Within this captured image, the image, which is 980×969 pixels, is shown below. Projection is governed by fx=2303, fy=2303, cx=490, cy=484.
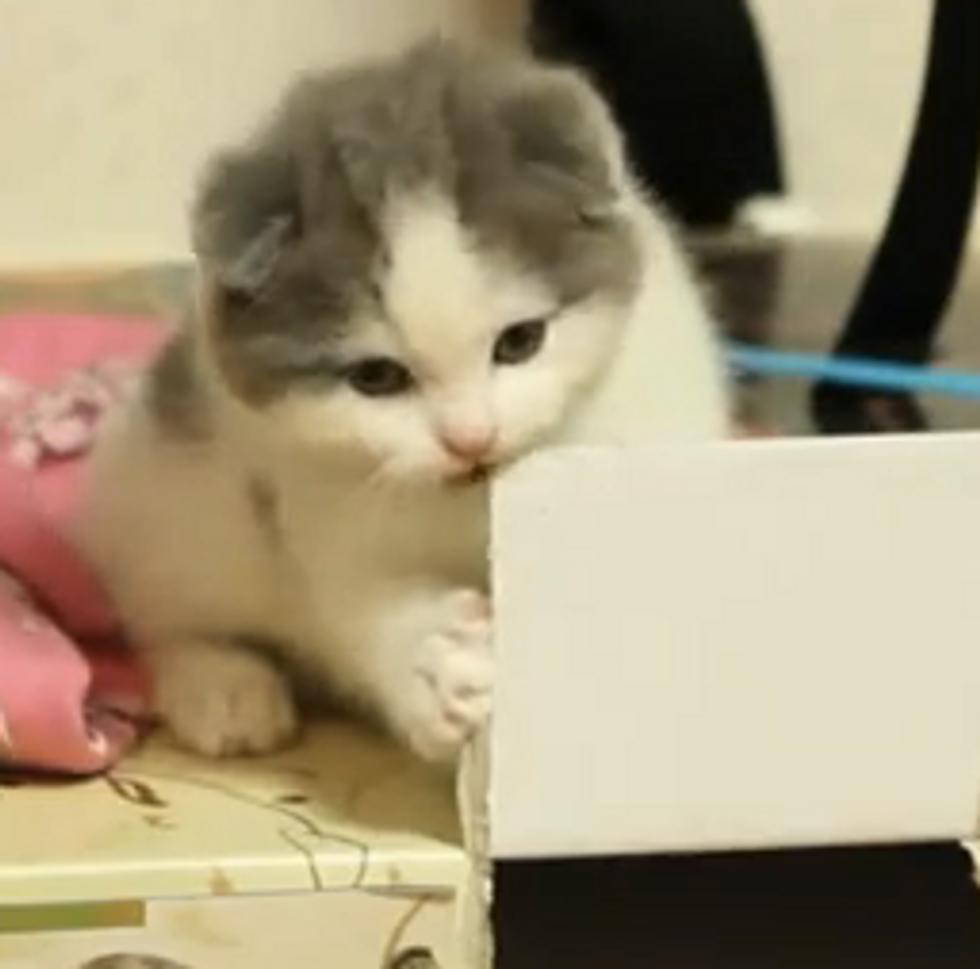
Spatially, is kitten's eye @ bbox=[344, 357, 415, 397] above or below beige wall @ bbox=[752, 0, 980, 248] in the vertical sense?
below

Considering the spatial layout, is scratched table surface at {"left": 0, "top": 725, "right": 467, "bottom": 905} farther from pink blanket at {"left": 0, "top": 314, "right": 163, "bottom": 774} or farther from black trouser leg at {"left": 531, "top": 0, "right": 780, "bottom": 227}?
black trouser leg at {"left": 531, "top": 0, "right": 780, "bottom": 227}

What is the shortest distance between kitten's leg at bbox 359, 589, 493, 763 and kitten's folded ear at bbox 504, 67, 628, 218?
6.4 inches

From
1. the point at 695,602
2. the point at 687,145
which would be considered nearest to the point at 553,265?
the point at 695,602

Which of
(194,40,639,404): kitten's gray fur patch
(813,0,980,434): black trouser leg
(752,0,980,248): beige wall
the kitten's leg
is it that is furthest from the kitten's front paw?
(752,0,980,248): beige wall

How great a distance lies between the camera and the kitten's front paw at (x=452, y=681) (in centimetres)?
86

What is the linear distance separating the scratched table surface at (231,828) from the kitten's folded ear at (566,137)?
0.80 feet

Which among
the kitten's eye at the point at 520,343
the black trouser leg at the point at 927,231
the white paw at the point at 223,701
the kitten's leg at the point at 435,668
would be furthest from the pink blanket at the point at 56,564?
the black trouser leg at the point at 927,231

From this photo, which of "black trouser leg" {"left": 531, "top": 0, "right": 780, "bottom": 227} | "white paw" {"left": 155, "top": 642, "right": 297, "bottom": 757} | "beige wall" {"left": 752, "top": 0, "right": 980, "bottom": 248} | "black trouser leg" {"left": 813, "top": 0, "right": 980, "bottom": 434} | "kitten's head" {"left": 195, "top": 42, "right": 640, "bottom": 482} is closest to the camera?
"kitten's head" {"left": 195, "top": 42, "right": 640, "bottom": 482}

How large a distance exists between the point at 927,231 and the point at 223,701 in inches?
16.4

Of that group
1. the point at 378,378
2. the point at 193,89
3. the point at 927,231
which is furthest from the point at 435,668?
the point at 193,89

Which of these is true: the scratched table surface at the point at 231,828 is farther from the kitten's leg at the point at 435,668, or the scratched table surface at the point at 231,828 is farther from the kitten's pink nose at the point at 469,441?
the kitten's pink nose at the point at 469,441

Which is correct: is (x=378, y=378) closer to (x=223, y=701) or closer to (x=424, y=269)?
(x=424, y=269)

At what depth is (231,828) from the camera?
2.88 ft

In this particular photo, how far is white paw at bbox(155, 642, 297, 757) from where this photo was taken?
0.95 m
